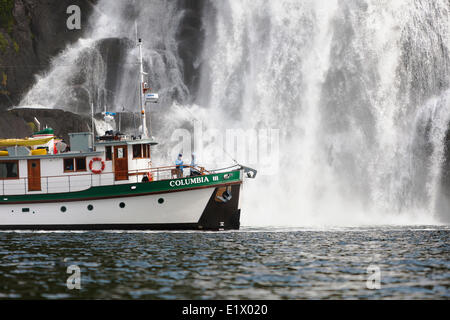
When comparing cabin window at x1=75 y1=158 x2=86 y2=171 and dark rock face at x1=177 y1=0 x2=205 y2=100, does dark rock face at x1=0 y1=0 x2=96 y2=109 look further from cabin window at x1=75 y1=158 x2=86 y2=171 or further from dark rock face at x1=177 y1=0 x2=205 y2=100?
cabin window at x1=75 y1=158 x2=86 y2=171

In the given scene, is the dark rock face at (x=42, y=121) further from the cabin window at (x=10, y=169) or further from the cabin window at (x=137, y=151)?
the cabin window at (x=137, y=151)

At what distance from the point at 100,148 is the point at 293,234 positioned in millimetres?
11277

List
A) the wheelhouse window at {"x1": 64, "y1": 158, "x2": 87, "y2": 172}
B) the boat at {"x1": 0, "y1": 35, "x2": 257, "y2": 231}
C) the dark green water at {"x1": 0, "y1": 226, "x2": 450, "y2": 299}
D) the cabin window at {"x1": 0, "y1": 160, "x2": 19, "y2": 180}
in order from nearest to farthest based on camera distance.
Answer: the dark green water at {"x1": 0, "y1": 226, "x2": 450, "y2": 299} < the boat at {"x1": 0, "y1": 35, "x2": 257, "y2": 231} < the wheelhouse window at {"x1": 64, "y1": 158, "x2": 87, "y2": 172} < the cabin window at {"x1": 0, "y1": 160, "x2": 19, "y2": 180}

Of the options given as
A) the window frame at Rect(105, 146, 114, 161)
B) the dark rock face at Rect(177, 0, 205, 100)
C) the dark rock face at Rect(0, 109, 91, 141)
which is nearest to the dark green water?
the window frame at Rect(105, 146, 114, 161)

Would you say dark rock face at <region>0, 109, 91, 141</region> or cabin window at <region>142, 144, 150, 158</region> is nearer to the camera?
cabin window at <region>142, 144, 150, 158</region>

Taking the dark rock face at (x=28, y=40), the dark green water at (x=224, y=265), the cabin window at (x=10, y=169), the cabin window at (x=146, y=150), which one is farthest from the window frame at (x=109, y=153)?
the dark rock face at (x=28, y=40)

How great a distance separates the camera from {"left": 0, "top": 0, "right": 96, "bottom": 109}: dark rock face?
206ft

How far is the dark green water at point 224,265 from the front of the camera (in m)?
17.1

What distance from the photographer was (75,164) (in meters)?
33.2

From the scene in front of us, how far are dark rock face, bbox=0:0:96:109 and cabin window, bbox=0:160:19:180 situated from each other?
97.2 ft

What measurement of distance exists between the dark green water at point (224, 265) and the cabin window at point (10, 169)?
443 cm
